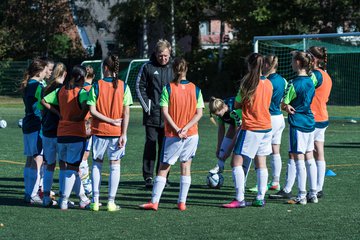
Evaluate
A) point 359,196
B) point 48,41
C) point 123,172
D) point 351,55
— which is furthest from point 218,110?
point 48,41

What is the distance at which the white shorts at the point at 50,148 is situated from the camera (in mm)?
11000

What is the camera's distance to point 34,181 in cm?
1130

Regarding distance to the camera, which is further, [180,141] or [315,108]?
[315,108]

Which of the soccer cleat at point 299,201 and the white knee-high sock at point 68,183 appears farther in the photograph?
the soccer cleat at point 299,201

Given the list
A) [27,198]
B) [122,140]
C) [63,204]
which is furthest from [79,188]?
[122,140]

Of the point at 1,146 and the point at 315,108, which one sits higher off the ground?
the point at 315,108

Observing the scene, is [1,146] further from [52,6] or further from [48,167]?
[52,6]

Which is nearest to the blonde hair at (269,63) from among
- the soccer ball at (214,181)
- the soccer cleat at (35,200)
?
the soccer ball at (214,181)

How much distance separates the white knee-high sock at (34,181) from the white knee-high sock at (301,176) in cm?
333

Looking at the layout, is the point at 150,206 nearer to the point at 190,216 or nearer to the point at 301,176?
the point at 190,216

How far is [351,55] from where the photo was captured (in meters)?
38.7

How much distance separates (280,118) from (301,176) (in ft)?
3.90

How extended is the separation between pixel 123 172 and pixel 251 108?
4.54 meters

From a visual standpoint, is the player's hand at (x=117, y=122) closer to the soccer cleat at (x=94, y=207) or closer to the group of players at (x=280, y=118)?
Answer: the soccer cleat at (x=94, y=207)
